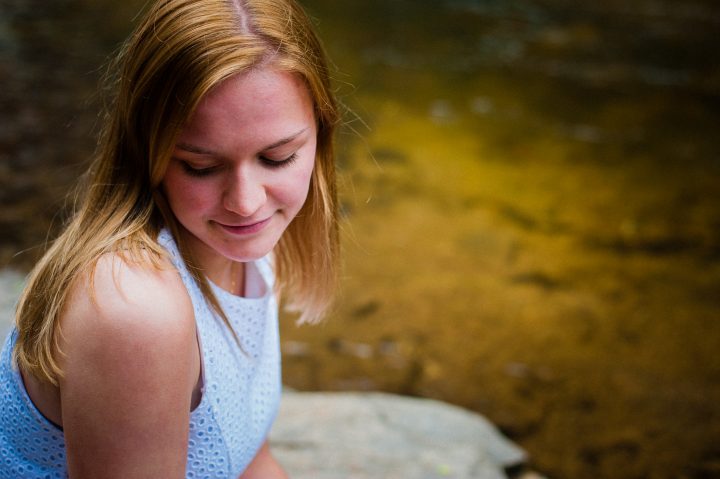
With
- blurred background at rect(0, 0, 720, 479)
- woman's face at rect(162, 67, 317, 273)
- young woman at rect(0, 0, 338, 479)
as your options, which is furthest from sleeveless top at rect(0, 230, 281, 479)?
blurred background at rect(0, 0, 720, 479)

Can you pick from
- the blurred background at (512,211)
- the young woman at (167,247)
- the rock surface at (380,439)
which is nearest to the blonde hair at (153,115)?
the young woman at (167,247)

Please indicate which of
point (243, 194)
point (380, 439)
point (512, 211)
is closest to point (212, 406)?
point (243, 194)

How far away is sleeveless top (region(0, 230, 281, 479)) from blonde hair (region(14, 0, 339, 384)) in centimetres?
6

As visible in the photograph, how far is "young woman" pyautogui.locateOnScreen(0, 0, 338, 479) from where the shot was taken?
132cm

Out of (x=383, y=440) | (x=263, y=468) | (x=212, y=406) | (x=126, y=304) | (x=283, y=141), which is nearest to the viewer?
(x=126, y=304)

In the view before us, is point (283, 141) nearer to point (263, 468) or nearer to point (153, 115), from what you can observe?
point (153, 115)

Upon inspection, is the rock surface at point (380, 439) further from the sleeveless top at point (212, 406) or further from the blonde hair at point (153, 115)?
the blonde hair at point (153, 115)

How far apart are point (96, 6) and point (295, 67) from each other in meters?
6.73

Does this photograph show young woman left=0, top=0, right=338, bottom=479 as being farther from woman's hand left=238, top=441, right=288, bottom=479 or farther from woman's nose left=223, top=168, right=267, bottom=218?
woman's hand left=238, top=441, right=288, bottom=479

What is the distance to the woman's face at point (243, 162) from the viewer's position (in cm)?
135

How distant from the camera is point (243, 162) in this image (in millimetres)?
1389

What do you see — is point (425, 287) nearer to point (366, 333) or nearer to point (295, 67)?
point (366, 333)

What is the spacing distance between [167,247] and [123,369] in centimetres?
25

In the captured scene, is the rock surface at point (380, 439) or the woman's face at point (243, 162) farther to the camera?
the rock surface at point (380, 439)
